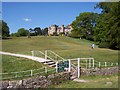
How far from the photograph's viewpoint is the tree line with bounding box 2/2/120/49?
3853cm

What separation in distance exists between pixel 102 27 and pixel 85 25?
36.4 m

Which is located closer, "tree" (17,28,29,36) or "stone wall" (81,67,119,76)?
"stone wall" (81,67,119,76)

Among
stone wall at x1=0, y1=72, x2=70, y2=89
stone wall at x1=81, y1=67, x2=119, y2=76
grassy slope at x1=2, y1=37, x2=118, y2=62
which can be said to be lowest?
stone wall at x1=0, y1=72, x2=70, y2=89

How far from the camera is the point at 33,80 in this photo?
16.9m

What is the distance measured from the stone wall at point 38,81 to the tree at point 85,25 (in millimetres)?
70161

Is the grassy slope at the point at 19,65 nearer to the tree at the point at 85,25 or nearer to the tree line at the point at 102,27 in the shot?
the tree line at the point at 102,27

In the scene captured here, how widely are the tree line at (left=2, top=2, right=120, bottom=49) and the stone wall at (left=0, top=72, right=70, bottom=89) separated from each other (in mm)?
19909

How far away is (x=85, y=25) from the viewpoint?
91938mm

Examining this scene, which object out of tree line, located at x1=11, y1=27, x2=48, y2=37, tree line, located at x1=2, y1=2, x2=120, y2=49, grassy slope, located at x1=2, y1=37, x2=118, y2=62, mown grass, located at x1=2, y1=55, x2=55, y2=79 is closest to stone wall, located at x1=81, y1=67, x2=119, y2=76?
mown grass, located at x1=2, y1=55, x2=55, y2=79

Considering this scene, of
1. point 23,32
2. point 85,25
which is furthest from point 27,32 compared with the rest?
point 85,25

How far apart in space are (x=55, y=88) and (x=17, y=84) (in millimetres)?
2369

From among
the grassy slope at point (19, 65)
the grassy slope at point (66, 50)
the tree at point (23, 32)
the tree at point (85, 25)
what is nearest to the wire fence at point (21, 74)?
the grassy slope at point (19, 65)

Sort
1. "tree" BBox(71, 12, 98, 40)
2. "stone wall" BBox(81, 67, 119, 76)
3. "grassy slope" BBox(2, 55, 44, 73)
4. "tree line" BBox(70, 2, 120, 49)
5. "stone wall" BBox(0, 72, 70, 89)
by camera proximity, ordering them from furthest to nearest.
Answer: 1. "tree" BBox(71, 12, 98, 40)
2. "tree line" BBox(70, 2, 120, 49)
3. "stone wall" BBox(81, 67, 119, 76)
4. "grassy slope" BBox(2, 55, 44, 73)
5. "stone wall" BBox(0, 72, 70, 89)

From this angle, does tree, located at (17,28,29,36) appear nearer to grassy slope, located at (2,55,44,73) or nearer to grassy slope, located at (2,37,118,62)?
grassy slope, located at (2,37,118,62)
